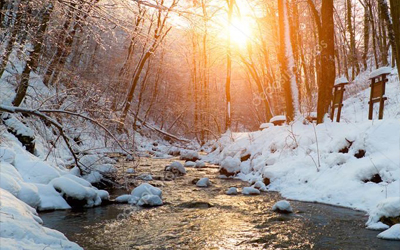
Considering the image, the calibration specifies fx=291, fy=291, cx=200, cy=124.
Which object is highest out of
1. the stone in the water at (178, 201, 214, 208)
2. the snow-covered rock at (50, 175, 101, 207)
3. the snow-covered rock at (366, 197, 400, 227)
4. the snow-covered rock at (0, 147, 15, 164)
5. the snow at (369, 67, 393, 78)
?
the snow at (369, 67, 393, 78)

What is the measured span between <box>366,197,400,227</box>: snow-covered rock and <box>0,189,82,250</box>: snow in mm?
4074

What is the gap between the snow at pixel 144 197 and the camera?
5.97 metres

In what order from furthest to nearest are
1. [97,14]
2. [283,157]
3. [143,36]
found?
[283,157] < [143,36] < [97,14]

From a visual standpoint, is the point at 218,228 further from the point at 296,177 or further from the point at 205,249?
the point at 296,177

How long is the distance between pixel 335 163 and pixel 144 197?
168 inches

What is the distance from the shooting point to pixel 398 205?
4.11m

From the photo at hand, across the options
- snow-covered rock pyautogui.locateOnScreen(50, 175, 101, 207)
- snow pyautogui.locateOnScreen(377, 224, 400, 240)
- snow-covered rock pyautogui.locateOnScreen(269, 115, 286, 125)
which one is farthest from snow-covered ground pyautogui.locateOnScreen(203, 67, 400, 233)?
snow-covered rock pyautogui.locateOnScreen(50, 175, 101, 207)

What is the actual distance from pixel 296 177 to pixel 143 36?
16.7 ft

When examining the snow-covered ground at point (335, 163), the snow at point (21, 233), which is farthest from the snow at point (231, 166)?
the snow at point (21, 233)

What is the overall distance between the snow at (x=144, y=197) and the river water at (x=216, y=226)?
0.68ft

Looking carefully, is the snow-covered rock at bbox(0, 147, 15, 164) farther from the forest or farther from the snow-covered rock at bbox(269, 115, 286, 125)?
the snow-covered rock at bbox(269, 115, 286, 125)

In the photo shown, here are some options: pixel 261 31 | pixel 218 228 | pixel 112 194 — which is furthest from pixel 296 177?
pixel 261 31

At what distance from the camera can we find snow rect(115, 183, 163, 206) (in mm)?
5973

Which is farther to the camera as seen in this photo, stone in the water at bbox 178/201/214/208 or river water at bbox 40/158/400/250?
stone in the water at bbox 178/201/214/208
